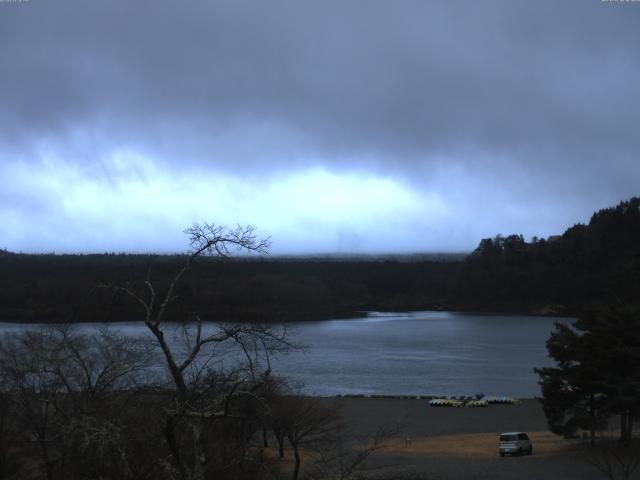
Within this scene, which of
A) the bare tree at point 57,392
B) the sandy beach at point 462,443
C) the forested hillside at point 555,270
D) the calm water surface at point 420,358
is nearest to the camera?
the bare tree at point 57,392

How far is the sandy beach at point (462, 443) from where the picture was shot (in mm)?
16234

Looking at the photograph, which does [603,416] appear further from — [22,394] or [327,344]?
[327,344]

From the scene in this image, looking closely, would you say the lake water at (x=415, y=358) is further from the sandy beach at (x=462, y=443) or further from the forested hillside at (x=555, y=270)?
the forested hillside at (x=555, y=270)

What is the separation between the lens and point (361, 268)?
128 meters

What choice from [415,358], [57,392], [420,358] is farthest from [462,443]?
[420,358]

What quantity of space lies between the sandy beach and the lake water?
3652mm

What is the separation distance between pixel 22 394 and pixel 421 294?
110m

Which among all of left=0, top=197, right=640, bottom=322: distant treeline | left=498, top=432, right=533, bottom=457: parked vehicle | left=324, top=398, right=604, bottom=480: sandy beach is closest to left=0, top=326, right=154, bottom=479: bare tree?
left=324, top=398, right=604, bottom=480: sandy beach

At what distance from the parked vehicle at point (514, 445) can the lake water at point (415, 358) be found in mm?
6987

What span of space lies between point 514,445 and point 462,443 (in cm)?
346

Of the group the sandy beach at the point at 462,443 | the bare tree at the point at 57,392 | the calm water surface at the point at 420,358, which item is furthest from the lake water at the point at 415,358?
the bare tree at the point at 57,392

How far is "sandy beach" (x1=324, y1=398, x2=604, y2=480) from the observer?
639 inches

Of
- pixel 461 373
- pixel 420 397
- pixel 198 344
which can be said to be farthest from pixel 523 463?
pixel 461 373

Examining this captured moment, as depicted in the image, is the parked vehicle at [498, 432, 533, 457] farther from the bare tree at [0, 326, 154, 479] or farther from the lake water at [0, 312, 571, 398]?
the bare tree at [0, 326, 154, 479]
